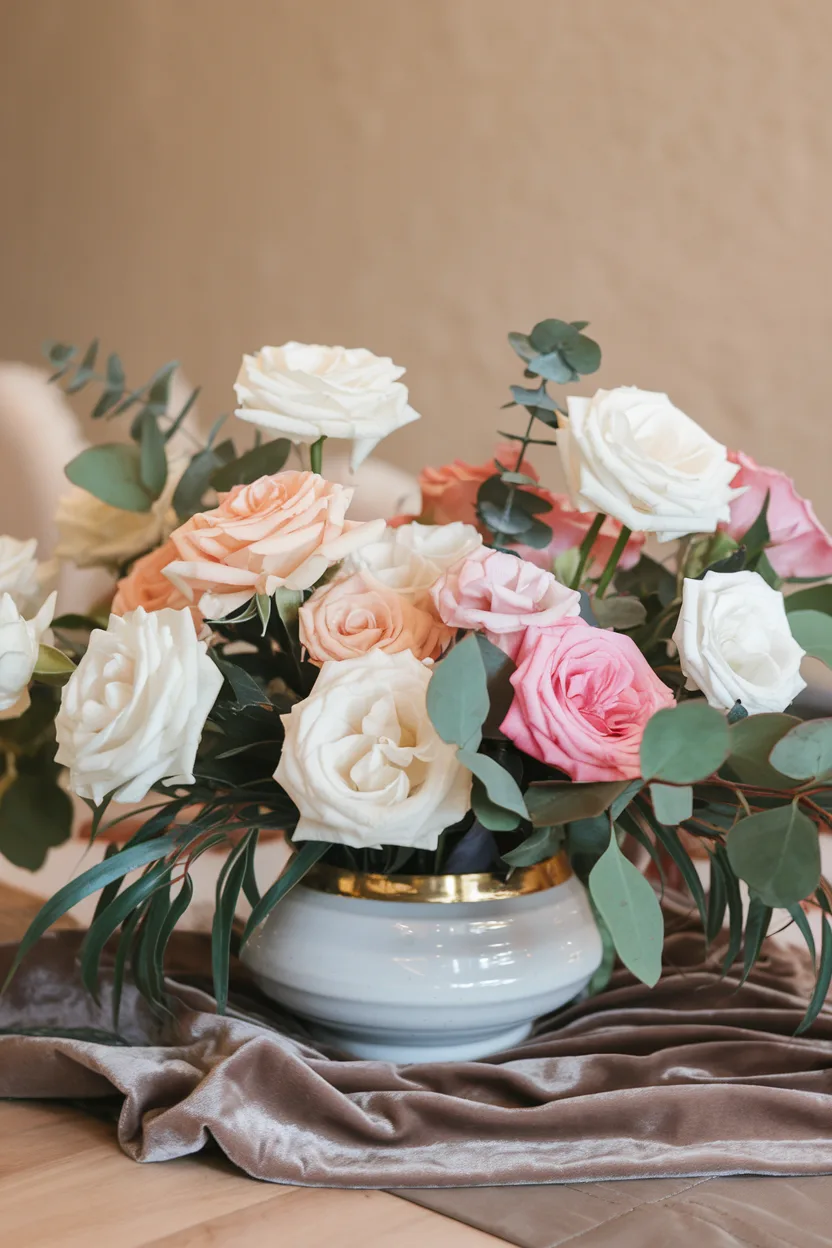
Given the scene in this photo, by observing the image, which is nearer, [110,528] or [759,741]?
[759,741]

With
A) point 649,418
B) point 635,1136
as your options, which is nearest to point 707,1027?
point 635,1136

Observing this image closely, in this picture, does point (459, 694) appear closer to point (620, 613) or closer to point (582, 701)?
point (582, 701)

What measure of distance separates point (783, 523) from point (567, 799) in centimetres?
29

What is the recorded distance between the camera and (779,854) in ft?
1.71

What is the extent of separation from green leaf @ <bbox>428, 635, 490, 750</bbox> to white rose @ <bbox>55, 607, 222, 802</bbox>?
4.8 inches

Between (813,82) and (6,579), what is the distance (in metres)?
1.45

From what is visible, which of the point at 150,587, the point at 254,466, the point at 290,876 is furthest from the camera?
the point at 254,466

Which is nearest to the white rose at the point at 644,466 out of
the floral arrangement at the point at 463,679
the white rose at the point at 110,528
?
the floral arrangement at the point at 463,679

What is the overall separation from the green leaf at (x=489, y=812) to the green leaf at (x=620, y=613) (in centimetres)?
15

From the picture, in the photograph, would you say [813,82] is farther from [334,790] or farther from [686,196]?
[334,790]

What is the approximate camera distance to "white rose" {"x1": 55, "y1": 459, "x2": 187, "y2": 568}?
0.86m

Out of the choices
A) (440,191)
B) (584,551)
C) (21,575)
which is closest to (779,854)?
→ (584,551)

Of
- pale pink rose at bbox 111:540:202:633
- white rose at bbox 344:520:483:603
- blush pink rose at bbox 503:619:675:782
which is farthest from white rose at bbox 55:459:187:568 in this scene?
blush pink rose at bbox 503:619:675:782

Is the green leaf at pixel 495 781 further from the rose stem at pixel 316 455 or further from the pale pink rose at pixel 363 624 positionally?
Answer: the rose stem at pixel 316 455
